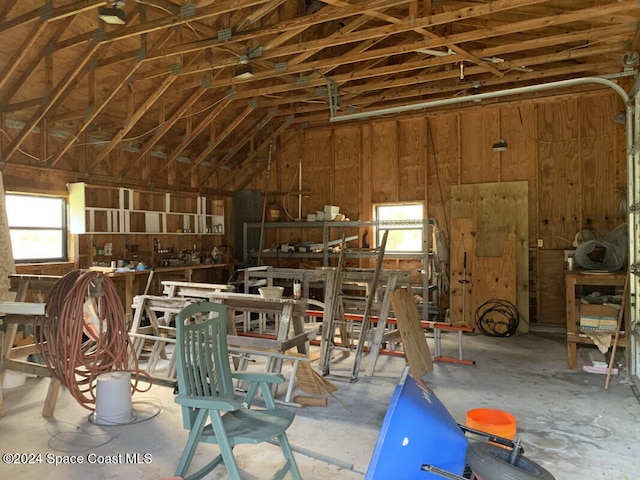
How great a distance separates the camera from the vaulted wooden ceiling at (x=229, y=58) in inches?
191

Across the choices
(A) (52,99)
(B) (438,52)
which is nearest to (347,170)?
(B) (438,52)

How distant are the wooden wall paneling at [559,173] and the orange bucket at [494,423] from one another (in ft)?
16.8

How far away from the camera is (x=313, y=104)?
8375 millimetres

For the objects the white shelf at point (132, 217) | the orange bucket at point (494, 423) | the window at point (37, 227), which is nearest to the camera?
the orange bucket at point (494, 423)

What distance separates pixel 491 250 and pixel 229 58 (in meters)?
4.92

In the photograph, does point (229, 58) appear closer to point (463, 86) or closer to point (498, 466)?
point (463, 86)

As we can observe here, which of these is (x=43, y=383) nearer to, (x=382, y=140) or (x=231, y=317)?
(x=231, y=317)

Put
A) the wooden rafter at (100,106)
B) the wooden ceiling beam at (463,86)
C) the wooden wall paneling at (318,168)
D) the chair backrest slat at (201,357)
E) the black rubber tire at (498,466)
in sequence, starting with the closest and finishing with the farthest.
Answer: the black rubber tire at (498,466) → the chair backrest slat at (201,357) → the wooden rafter at (100,106) → the wooden ceiling beam at (463,86) → the wooden wall paneling at (318,168)

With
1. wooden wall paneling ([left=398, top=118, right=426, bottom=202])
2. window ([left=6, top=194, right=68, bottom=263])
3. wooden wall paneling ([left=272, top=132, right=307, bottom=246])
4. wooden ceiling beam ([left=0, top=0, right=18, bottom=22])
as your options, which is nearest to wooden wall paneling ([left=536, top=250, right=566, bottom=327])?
wooden wall paneling ([left=398, top=118, right=426, bottom=202])

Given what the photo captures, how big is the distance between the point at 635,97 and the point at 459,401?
3456mm

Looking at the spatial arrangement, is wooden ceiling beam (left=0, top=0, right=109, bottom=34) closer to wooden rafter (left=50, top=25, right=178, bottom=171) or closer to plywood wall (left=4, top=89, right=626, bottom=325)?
wooden rafter (left=50, top=25, right=178, bottom=171)

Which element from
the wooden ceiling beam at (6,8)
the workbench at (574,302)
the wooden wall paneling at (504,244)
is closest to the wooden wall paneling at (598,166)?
the wooden wall paneling at (504,244)

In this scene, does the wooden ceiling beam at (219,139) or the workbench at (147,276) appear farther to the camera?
the wooden ceiling beam at (219,139)

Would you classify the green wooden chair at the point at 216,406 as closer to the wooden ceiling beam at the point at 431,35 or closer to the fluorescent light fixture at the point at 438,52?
the wooden ceiling beam at the point at 431,35
